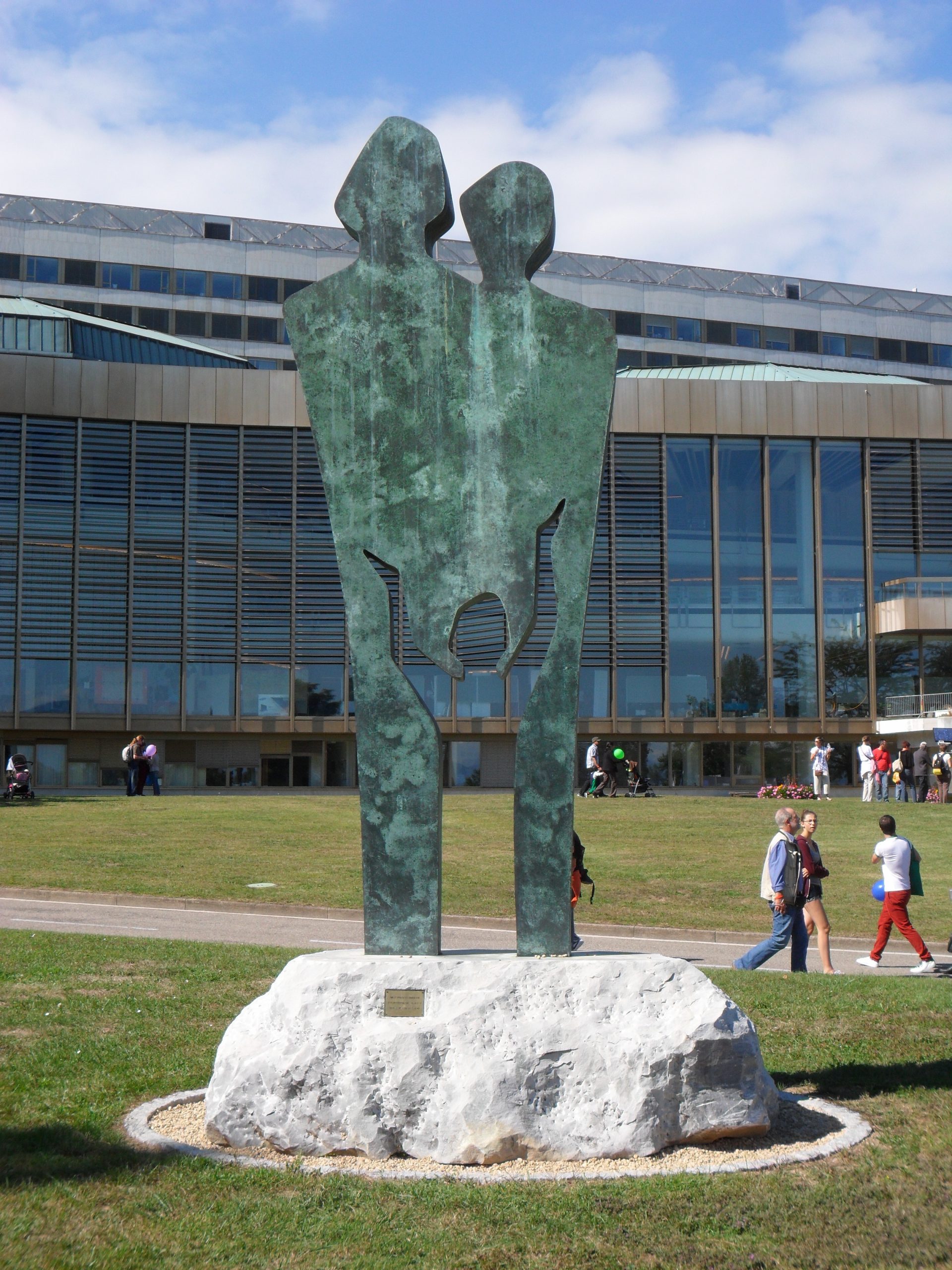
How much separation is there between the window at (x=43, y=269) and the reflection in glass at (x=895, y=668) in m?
37.4

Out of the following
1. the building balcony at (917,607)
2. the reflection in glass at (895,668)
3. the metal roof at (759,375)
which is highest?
the metal roof at (759,375)

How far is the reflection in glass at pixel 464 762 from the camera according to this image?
4447cm

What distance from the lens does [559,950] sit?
716 cm

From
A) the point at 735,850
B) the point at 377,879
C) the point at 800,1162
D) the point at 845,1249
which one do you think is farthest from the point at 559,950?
the point at 735,850

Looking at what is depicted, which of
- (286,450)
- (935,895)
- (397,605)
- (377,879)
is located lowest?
(935,895)

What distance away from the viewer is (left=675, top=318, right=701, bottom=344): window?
61812 millimetres

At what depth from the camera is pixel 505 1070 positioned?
6.37 m

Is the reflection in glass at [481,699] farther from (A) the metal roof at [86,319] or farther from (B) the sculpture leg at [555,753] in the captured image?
(B) the sculpture leg at [555,753]

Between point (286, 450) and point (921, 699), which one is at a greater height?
point (286, 450)

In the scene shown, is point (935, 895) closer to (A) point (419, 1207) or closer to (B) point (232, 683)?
(A) point (419, 1207)

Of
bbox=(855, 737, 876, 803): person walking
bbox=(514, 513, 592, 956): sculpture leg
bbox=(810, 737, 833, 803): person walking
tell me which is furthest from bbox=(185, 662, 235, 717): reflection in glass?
bbox=(514, 513, 592, 956): sculpture leg

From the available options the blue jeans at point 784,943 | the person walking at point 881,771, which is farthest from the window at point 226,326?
the blue jeans at point 784,943

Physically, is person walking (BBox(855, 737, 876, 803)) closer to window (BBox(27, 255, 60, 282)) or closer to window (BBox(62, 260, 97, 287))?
window (BBox(62, 260, 97, 287))

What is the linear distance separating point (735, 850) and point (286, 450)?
85.3 feet
